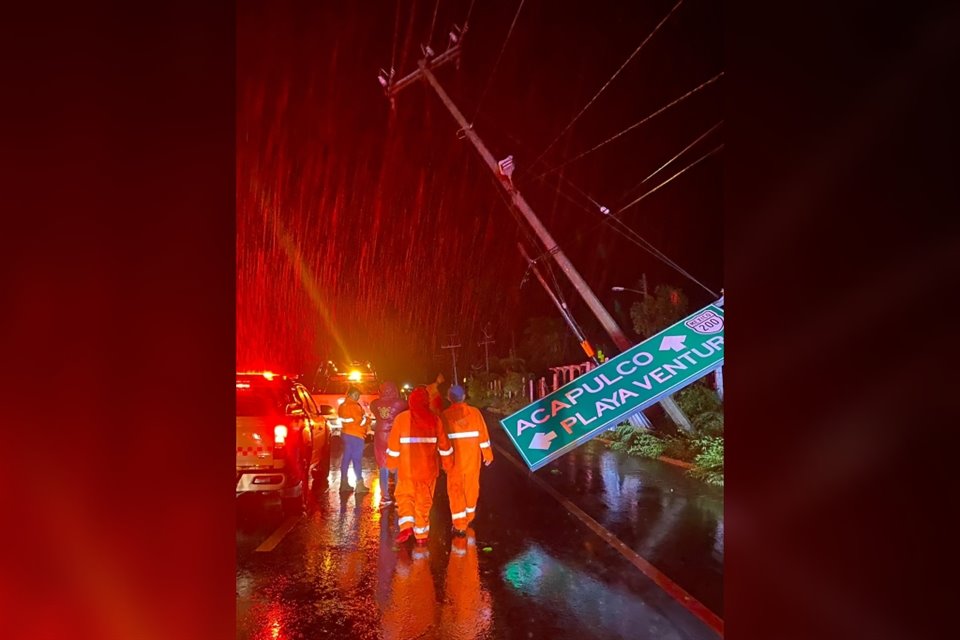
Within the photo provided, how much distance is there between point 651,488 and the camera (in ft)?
36.4

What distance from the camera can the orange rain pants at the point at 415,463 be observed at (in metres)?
7.28

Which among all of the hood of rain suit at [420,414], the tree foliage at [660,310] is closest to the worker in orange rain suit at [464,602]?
the hood of rain suit at [420,414]

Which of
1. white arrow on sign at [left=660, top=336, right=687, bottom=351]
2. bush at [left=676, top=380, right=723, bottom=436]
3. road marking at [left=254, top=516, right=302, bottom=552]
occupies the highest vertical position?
white arrow on sign at [left=660, top=336, right=687, bottom=351]

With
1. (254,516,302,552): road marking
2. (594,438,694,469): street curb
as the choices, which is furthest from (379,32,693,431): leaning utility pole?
(254,516,302,552): road marking

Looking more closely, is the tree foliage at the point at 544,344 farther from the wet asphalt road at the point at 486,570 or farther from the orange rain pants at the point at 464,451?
the orange rain pants at the point at 464,451

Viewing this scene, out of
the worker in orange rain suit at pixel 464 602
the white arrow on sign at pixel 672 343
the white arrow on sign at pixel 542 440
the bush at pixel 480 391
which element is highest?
the white arrow on sign at pixel 672 343

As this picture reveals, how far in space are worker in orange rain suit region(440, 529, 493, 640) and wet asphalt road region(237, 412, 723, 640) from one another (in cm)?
1

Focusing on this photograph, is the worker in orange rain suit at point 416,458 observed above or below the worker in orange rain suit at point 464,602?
above

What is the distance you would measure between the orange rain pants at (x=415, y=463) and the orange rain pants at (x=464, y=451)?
0.10 m

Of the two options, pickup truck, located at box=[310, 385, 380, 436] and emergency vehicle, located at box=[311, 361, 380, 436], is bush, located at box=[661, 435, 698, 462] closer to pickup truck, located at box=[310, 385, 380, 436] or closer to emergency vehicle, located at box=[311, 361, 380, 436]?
emergency vehicle, located at box=[311, 361, 380, 436]

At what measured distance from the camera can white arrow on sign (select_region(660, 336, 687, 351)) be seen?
9.46m

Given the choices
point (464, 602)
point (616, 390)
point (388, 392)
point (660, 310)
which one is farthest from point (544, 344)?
point (464, 602)

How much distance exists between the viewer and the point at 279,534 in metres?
7.88
